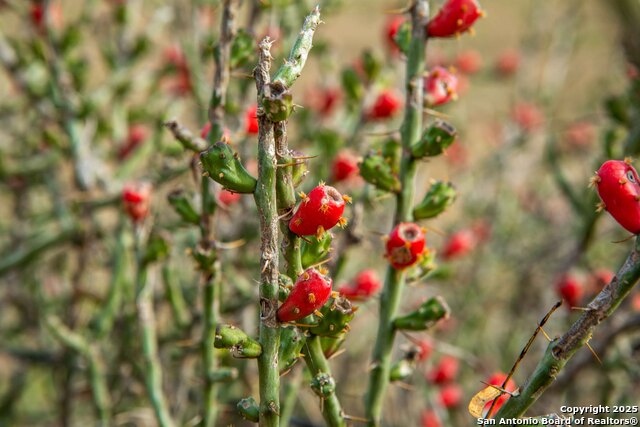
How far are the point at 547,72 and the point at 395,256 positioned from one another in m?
4.33

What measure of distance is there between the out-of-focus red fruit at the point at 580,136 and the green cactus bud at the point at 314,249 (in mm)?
4027

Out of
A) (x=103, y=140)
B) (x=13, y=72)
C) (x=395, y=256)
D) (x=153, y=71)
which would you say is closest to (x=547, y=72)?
(x=153, y=71)

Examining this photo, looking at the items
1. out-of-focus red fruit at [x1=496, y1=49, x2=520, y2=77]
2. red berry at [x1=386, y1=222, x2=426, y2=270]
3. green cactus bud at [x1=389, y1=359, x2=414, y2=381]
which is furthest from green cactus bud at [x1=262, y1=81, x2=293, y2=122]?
out-of-focus red fruit at [x1=496, y1=49, x2=520, y2=77]

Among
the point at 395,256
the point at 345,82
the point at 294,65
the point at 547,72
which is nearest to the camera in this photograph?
the point at 294,65

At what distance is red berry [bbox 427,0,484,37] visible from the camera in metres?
1.62

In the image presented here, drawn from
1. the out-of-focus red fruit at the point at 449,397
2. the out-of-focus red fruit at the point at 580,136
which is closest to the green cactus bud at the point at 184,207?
the out-of-focus red fruit at the point at 449,397

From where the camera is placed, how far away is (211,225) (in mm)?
1724

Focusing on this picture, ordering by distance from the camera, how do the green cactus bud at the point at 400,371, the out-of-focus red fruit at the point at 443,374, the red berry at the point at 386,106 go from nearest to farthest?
the green cactus bud at the point at 400,371, the red berry at the point at 386,106, the out-of-focus red fruit at the point at 443,374

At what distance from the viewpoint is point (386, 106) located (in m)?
2.47

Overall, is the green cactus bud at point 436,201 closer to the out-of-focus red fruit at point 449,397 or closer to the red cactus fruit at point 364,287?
the red cactus fruit at point 364,287

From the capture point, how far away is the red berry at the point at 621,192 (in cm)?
124

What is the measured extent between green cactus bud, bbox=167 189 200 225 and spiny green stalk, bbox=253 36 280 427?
58cm

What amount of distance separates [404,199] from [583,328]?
627 millimetres

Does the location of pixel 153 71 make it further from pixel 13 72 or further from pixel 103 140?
pixel 13 72
